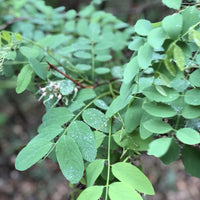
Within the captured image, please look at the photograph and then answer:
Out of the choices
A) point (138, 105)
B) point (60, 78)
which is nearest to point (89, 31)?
point (60, 78)

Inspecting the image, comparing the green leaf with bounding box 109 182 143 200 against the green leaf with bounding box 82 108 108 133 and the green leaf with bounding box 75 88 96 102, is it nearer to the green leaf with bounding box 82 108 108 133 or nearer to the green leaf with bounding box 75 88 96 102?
the green leaf with bounding box 82 108 108 133

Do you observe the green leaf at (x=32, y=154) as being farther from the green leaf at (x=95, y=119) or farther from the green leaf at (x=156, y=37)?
the green leaf at (x=156, y=37)

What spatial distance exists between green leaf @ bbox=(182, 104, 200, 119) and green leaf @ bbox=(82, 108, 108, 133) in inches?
8.7

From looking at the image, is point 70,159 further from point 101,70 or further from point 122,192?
point 101,70

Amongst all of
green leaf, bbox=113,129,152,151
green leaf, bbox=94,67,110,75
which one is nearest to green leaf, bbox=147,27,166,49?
green leaf, bbox=113,129,152,151

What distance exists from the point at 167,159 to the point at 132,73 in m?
0.22

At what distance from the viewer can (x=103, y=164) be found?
61cm

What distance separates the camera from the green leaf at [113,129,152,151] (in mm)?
630

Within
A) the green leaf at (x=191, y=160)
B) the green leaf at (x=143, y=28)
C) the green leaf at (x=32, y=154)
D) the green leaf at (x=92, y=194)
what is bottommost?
the green leaf at (x=191, y=160)

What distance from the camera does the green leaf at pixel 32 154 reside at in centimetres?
61

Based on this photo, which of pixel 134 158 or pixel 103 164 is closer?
pixel 103 164

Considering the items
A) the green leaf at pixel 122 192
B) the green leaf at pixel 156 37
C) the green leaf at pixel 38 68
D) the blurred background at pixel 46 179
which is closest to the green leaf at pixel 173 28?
the green leaf at pixel 156 37

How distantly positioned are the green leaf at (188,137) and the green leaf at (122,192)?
143 millimetres

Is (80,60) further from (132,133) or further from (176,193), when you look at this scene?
(176,193)
